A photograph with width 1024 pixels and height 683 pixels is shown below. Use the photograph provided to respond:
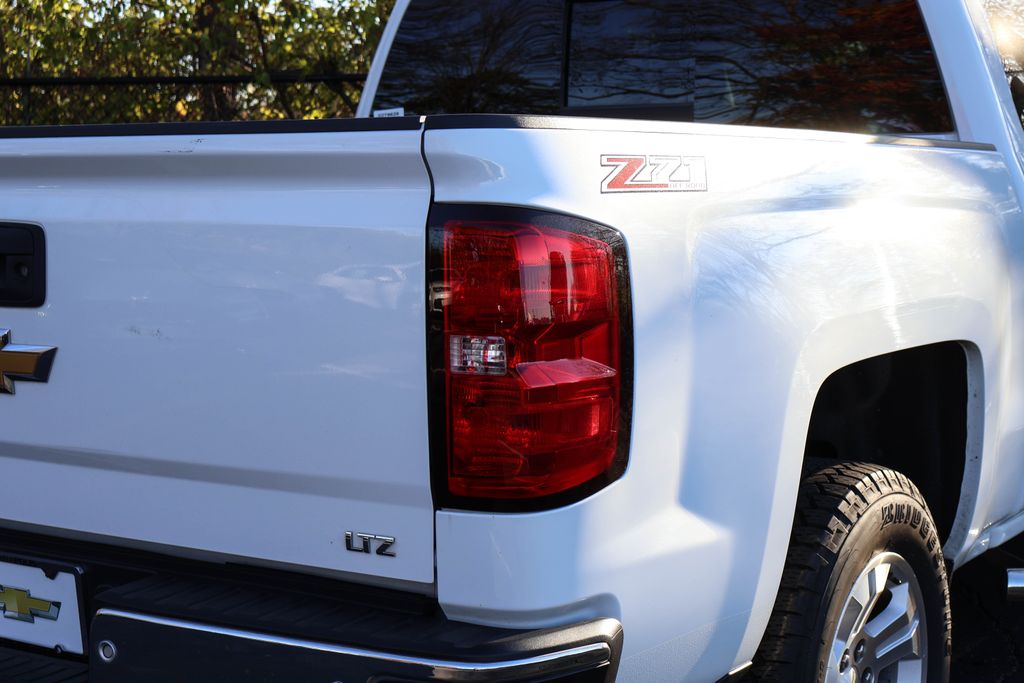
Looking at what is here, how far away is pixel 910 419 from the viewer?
286 cm

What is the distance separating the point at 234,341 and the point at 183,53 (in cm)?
635

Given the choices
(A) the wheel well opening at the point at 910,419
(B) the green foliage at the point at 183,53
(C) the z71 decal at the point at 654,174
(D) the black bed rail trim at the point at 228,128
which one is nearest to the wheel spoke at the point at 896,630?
(A) the wheel well opening at the point at 910,419

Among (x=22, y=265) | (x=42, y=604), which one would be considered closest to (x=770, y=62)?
(x=22, y=265)

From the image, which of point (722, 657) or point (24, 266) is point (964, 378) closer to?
point (722, 657)

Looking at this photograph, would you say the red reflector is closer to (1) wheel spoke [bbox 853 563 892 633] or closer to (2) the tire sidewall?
(2) the tire sidewall

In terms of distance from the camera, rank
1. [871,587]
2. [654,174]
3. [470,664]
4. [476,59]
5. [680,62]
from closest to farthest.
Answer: [470,664]
[654,174]
[871,587]
[680,62]
[476,59]

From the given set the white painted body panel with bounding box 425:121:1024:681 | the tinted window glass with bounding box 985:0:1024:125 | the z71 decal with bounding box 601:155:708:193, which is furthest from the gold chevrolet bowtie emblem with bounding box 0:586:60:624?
the tinted window glass with bounding box 985:0:1024:125

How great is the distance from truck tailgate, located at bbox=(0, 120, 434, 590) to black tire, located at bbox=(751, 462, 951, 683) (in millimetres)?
767

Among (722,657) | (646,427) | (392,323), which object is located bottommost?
(722,657)

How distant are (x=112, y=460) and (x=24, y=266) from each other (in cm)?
37

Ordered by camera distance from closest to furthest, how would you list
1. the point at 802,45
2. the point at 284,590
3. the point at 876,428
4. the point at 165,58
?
the point at 284,590 → the point at 876,428 → the point at 802,45 → the point at 165,58

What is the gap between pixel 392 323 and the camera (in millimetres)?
1743

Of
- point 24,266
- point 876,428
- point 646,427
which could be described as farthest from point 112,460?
point 876,428

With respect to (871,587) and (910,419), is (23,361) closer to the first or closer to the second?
(871,587)
